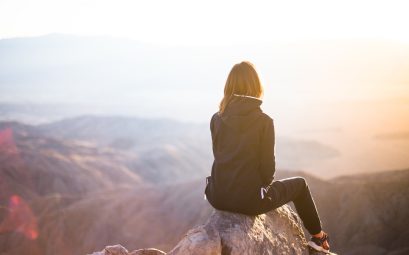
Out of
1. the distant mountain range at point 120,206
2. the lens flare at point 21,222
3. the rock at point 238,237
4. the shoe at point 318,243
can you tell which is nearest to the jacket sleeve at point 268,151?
the rock at point 238,237

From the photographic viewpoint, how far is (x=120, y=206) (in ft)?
122

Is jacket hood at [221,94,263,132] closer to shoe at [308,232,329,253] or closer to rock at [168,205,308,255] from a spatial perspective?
rock at [168,205,308,255]

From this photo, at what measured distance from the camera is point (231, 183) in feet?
14.4

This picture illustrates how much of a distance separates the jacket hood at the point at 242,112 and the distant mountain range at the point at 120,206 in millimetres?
16713

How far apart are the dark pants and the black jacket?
0.52 ft

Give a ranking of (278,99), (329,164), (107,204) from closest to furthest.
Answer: (107,204)
(329,164)
(278,99)

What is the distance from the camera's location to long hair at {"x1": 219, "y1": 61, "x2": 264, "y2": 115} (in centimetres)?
446

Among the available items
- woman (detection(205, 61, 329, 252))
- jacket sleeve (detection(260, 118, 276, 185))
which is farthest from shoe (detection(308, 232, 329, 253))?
jacket sleeve (detection(260, 118, 276, 185))

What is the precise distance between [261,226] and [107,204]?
34.1 m

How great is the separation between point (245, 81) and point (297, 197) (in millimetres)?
1382

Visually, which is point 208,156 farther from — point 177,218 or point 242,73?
point 242,73

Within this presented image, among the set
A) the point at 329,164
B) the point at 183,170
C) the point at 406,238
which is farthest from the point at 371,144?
the point at 406,238

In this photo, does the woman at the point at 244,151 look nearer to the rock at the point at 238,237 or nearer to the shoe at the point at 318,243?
the rock at the point at 238,237

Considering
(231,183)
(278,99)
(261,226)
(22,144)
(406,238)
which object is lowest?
(278,99)
